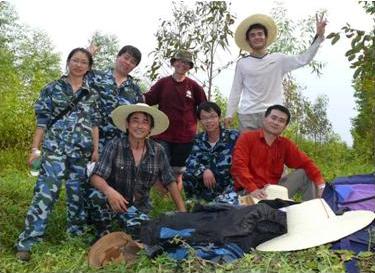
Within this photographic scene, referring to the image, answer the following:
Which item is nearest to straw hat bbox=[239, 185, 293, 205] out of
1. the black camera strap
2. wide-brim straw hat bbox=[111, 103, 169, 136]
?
wide-brim straw hat bbox=[111, 103, 169, 136]

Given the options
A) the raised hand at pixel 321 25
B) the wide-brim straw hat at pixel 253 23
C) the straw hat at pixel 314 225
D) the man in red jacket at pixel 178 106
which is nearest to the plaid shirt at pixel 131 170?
the man in red jacket at pixel 178 106

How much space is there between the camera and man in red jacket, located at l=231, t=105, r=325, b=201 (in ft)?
14.7

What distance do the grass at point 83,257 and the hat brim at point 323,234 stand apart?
0.25 ft

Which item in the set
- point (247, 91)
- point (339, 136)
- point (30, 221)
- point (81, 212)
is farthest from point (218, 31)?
point (339, 136)

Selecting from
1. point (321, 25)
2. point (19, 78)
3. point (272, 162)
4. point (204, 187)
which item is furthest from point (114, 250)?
point (19, 78)

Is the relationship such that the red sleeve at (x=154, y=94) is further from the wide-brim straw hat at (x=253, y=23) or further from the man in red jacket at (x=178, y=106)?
the wide-brim straw hat at (x=253, y=23)

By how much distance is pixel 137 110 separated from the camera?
13.7 feet

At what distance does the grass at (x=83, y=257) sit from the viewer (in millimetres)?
2824

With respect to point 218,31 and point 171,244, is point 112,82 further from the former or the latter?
point 218,31

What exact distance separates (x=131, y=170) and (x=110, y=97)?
0.85 meters

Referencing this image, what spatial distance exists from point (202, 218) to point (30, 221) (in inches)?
53.4

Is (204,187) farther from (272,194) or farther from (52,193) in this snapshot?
(52,193)

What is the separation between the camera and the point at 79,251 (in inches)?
151

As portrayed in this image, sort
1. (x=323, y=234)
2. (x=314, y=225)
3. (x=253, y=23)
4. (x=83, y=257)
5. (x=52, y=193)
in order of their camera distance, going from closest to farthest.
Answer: (x=323, y=234)
(x=314, y=225)
(x=83, y=257)
(x=52, y=193)
(x=253, y=23)
